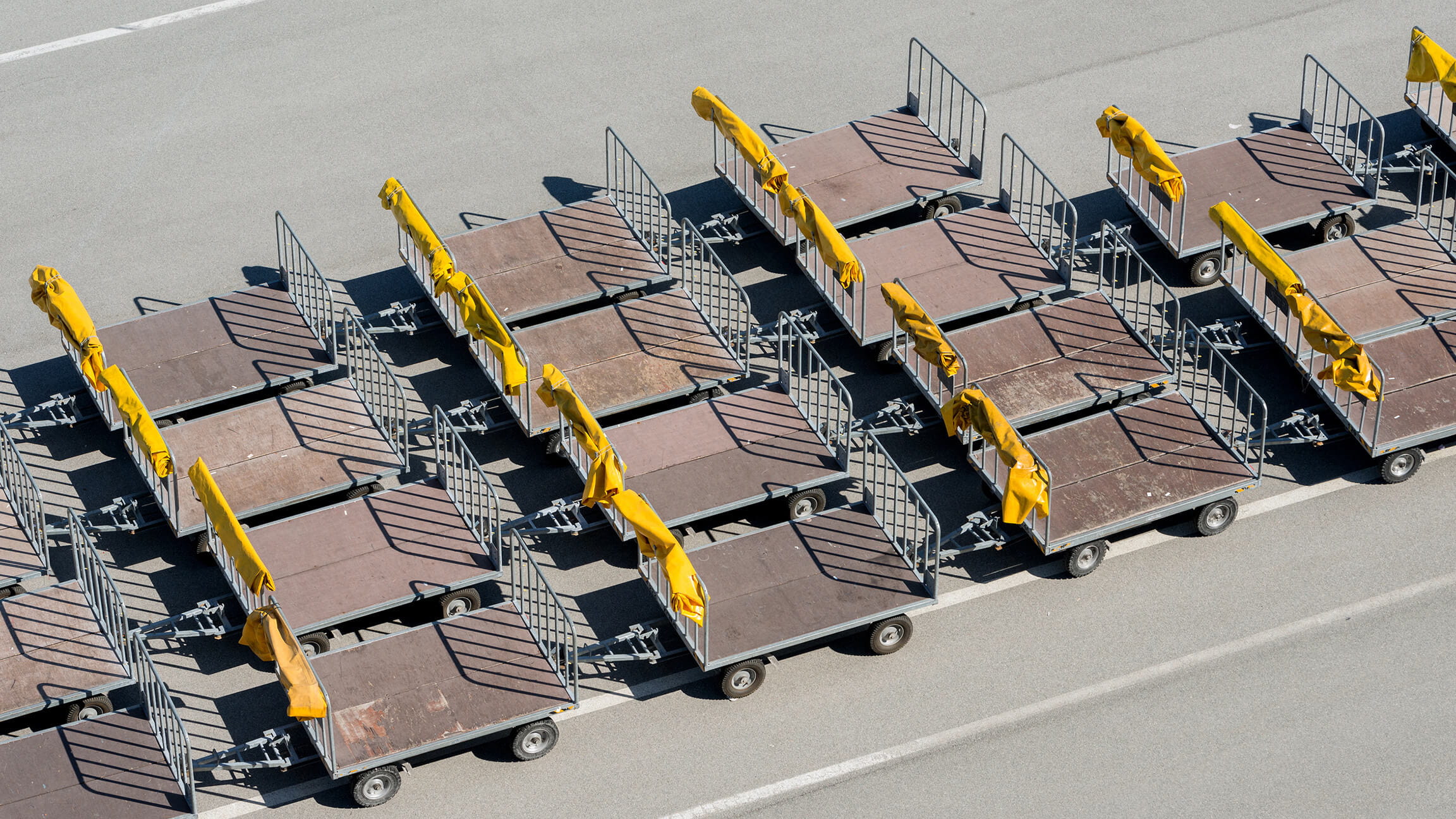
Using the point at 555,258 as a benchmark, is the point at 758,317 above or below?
below

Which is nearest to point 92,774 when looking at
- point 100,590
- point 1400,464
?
point 100,590

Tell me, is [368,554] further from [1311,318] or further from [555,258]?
[1311,318]

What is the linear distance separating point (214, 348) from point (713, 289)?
6.61 meters

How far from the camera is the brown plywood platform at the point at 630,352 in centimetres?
2775

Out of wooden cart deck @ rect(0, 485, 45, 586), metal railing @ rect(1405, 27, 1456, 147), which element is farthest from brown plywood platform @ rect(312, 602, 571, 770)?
metal railing @ rect(1405, 27, 1456, 147)

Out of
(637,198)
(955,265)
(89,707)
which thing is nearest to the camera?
(89,707)

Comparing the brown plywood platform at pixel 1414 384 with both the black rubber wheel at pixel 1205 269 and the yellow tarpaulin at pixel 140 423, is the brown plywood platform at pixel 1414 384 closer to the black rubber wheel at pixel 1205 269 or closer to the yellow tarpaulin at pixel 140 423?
the black rubber wheel at pixel 1205 269

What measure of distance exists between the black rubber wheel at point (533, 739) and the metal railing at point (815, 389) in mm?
4832

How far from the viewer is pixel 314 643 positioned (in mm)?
25438

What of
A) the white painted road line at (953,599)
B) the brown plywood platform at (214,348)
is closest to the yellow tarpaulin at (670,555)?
the white painted road line at (953,599)

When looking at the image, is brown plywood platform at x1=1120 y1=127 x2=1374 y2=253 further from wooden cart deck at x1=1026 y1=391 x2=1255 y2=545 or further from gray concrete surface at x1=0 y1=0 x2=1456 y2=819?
wooden cart deck at x1=1026 y1=391 x2=1255 y2=545

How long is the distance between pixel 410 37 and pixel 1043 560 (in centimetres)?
1345

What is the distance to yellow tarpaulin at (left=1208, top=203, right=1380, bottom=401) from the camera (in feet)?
85.7

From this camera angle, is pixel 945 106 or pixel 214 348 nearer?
pixel 214 348
